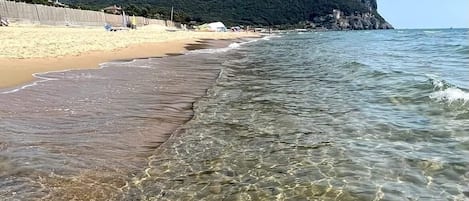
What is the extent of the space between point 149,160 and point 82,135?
176 cm

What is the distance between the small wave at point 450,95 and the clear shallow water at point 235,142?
0.04 meters

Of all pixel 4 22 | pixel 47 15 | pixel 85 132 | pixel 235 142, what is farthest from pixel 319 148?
pixel 47 15

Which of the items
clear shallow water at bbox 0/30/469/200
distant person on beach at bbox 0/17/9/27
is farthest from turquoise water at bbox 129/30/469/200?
distant person on beach at bbox 0/17/9/27

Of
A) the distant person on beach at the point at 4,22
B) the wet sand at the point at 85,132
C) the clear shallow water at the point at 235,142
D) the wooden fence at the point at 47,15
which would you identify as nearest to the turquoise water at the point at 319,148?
the clear shallow water at the point at 235,142

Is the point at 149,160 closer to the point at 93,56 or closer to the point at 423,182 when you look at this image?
the point at 423,182

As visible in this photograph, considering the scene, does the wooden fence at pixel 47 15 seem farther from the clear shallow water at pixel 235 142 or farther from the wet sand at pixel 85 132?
the clear shallow water at pixel 235 142

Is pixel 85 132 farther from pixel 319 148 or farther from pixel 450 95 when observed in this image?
pixel 450 95

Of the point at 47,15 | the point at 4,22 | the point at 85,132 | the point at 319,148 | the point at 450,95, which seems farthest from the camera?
the point at 47,15

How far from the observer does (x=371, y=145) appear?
771 cm

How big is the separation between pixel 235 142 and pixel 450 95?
687cm

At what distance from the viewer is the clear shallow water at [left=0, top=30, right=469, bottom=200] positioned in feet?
18.9

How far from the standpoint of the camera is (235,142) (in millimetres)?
7859

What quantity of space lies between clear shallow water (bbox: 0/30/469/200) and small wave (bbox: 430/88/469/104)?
4 cm

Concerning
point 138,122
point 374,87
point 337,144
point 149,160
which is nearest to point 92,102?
point 138,122
